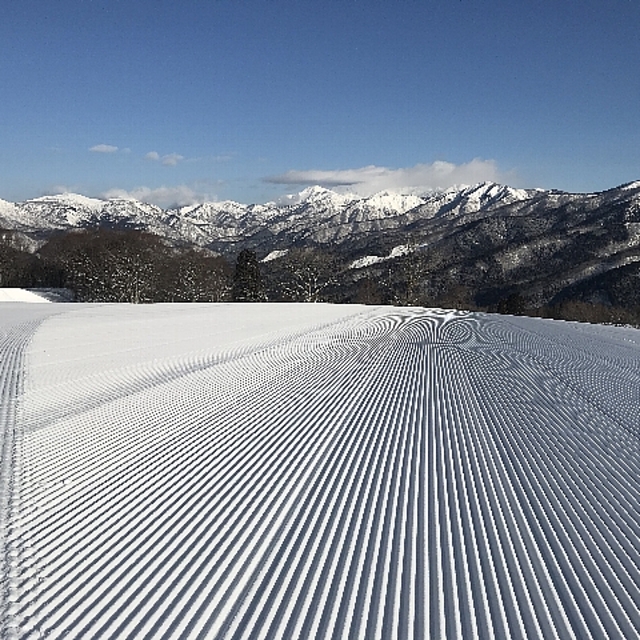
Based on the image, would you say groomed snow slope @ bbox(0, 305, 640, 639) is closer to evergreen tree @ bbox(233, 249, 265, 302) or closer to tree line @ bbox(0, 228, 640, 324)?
tree line @ bbox(0, 228, 640, 324)

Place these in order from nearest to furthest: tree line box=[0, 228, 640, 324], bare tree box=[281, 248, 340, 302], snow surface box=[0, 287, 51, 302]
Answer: snow surface box=[0, 287, 51, 302] → tree line box=[0, 228, 640, 324] → bare tree box=[281, 248, 340, 302]

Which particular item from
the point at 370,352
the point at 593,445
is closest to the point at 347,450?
the point at 593,445

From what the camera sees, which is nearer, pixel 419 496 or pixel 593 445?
pixel 419 496

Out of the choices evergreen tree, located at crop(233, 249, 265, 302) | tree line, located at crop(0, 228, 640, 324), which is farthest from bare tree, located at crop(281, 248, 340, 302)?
evergreen tree, located at crop(233, 249, 265, 302)

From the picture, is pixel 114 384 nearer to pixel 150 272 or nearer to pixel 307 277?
pixel 150 272

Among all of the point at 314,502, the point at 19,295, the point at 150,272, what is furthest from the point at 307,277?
the point at 314,502

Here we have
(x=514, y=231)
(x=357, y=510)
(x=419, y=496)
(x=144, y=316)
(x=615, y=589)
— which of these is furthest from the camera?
(x=514, y=231)

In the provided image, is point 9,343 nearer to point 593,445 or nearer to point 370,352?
point 370,352

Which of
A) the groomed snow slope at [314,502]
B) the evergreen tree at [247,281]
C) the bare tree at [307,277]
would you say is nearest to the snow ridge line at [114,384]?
the groomed snow slope at [314,502]
